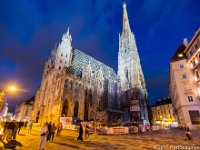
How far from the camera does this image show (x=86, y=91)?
44.8m

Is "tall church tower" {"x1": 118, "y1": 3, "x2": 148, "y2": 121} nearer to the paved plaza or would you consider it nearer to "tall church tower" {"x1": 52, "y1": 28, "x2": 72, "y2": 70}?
"tall church tower" {"x1": 52, "y1": 28, "x2": 72, "y2": 70}

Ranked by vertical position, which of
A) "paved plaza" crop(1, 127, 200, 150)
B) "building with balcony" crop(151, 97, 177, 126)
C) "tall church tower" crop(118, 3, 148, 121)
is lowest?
"paved plaza" crop(1, 127, 200, 150)

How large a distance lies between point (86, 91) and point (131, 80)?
65.5 feet

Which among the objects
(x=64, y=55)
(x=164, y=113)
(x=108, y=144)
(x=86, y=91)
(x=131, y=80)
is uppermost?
(x=64, y=55)

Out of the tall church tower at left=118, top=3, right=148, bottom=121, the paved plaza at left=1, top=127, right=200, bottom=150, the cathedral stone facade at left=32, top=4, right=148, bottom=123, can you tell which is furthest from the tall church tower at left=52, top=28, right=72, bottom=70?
the paved plaza at left=1, top=127, right=200, bottom=150

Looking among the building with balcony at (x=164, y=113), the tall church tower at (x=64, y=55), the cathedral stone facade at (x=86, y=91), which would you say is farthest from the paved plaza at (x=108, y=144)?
the building with balcony at (x=164, y=113)

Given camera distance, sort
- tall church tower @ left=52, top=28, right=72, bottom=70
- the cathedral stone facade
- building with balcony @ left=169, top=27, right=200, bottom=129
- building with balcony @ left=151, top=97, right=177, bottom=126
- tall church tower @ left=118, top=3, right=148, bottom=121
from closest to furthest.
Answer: building with balcony @ left=169, top=27, right=200, bottom=129, the cathedral stone facade, tall church tower @ left=52, top=28, right=72, bottom=70, tall church tower @ left=118, top=3, right=148, bottom=121, building with balcony @ left=151, top=97, right=177, bottom=126

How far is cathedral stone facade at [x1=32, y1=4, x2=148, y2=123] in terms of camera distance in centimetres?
3853

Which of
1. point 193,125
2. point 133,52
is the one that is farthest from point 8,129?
point 133,52

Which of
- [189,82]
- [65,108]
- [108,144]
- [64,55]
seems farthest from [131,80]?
[108,144]

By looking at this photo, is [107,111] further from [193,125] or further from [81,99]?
[193,125]

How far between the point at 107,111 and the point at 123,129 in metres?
18.2

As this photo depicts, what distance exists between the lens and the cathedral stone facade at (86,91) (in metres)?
38.5

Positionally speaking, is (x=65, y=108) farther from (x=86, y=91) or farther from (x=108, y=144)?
(x=108, y=144)
